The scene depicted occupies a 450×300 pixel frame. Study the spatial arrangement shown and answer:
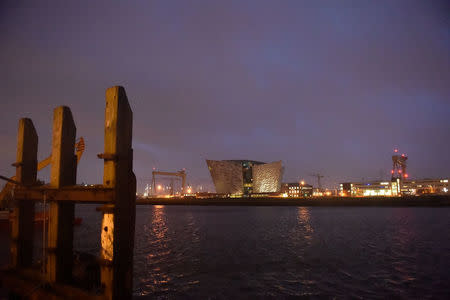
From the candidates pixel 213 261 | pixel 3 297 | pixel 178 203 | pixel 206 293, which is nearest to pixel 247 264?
pixel 213 261

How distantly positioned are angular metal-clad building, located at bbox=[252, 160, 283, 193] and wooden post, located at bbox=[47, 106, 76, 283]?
146 m

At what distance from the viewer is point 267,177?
150625 millimetres

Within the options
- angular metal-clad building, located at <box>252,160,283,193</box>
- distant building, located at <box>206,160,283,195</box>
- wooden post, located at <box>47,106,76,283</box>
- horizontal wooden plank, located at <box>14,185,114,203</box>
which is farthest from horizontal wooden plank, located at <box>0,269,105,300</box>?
angular metal-clad building, located at <box>252,160,283,193</box>

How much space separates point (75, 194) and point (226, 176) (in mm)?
145312

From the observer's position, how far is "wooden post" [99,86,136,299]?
4172mm

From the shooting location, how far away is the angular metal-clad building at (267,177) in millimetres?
148750

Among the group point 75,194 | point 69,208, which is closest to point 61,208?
point 69,208

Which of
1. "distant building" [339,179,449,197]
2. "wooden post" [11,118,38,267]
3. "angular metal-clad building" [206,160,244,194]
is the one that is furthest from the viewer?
"distant building" [339,179,449,197]

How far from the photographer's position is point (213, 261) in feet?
54.2

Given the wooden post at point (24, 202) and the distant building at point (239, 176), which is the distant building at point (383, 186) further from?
the wooden post at point (24, 202)

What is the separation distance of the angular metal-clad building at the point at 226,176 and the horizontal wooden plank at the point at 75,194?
141m

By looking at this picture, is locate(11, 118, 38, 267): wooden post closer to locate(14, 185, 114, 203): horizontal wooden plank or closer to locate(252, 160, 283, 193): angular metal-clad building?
locate(14, 185, 114, 203): horizontal wooden plank

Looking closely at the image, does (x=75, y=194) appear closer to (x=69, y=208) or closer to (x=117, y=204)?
(x=69, y=208)

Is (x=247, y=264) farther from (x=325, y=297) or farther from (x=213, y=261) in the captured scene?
(x=325, y=297)
